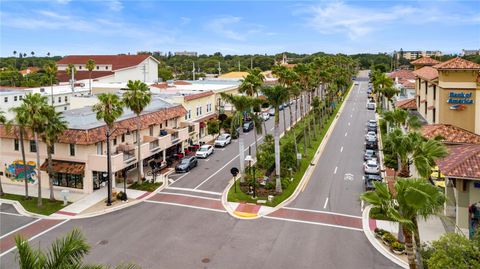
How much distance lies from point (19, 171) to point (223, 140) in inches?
1146

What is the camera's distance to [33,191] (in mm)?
41938

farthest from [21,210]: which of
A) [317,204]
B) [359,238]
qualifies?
[359,238]

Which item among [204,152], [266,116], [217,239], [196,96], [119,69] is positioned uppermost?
[119,69]

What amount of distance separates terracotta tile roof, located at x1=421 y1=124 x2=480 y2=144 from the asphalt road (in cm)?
914

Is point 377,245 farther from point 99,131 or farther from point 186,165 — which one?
point 99,131

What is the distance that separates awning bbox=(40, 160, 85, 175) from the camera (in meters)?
39.7

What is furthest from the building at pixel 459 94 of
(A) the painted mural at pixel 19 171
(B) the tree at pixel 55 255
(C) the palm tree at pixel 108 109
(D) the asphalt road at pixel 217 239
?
(A) the painted mural at pixel 19 171

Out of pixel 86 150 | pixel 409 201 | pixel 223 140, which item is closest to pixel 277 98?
pixel 86 150

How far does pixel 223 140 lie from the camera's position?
6316 cm

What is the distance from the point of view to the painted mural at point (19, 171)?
4241 cm

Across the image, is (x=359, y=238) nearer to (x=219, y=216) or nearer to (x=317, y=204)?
(x=317, y=204)

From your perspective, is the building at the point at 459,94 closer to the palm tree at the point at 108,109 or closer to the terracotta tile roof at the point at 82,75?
the palm tree at the point at 108,109

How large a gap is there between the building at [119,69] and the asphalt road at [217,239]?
90219mm

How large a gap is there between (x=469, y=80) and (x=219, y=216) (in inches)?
1091
